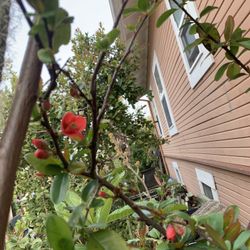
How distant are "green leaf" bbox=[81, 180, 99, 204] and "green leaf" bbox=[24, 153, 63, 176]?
0.07 metres

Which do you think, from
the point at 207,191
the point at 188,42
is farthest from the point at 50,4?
the point at 207,191

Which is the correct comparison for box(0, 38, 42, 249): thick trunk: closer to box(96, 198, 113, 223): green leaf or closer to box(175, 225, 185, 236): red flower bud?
box(175, 225, 185, 236): red flower bud

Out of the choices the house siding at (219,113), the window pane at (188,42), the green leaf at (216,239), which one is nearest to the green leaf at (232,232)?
the green leaf at (216,239)

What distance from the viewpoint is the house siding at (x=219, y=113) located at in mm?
3525

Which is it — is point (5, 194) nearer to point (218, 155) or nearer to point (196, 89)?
point (218, 155)

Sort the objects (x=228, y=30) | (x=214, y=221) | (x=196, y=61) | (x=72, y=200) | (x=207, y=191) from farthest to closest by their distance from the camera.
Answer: (x=207, y=191) → (x=196, y=61) → (x=228, y=30) → (x=72, y=200) → (x=214, y=221)

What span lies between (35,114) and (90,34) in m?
5.42

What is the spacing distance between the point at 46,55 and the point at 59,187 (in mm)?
363

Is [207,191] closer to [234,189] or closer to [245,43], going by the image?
[234,189]

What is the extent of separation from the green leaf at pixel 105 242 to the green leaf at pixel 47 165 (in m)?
0.16

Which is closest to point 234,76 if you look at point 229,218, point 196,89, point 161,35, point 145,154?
point 229,218

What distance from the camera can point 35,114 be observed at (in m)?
0.61

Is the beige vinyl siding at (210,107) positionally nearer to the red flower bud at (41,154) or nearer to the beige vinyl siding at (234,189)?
the beige vinyl siding at (234,189)

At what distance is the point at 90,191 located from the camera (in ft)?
2.29
